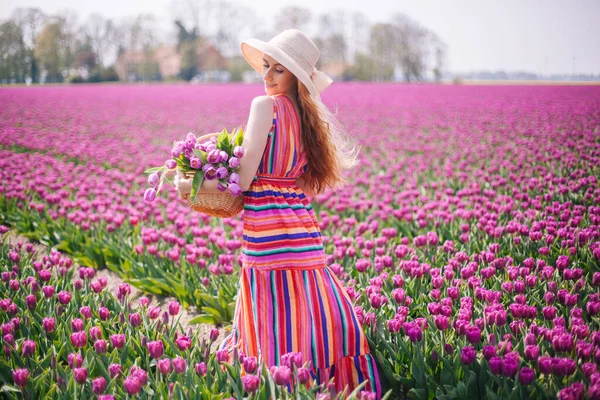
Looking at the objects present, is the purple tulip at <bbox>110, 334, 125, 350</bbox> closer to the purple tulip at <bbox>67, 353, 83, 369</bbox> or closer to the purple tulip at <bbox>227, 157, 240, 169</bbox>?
the purple tulip at <bbox>67, 353, 83, 369</bbox>

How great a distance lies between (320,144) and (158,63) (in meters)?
66.2

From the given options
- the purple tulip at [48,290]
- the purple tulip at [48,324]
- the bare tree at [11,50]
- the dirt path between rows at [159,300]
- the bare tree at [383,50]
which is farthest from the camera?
the bare tree at [383,50]

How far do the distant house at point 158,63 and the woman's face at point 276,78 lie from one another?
201 ft

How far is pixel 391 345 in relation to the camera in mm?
2342

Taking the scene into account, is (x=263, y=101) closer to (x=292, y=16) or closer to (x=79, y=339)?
(x=79, y=339)

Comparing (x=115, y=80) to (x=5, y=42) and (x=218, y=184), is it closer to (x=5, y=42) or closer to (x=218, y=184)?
(x=5, y=42)

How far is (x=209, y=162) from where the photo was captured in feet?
7.02

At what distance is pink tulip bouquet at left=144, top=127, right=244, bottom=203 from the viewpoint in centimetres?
210

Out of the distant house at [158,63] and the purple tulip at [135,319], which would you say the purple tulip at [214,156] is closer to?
the purple tulip at [135,319]

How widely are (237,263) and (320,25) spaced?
264 feet

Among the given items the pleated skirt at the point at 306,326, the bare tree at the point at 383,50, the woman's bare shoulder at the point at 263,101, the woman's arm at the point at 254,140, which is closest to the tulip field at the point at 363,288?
the pleated skirt at the point at 306,326

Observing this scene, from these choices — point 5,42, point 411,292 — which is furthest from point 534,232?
point 5,42

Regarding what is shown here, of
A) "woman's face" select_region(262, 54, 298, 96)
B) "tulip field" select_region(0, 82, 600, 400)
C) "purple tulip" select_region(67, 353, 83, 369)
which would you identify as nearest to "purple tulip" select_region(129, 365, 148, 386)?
"tulip field" select_region(0, 82, 600, 400)

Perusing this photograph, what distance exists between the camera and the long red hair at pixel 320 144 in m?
2.28
